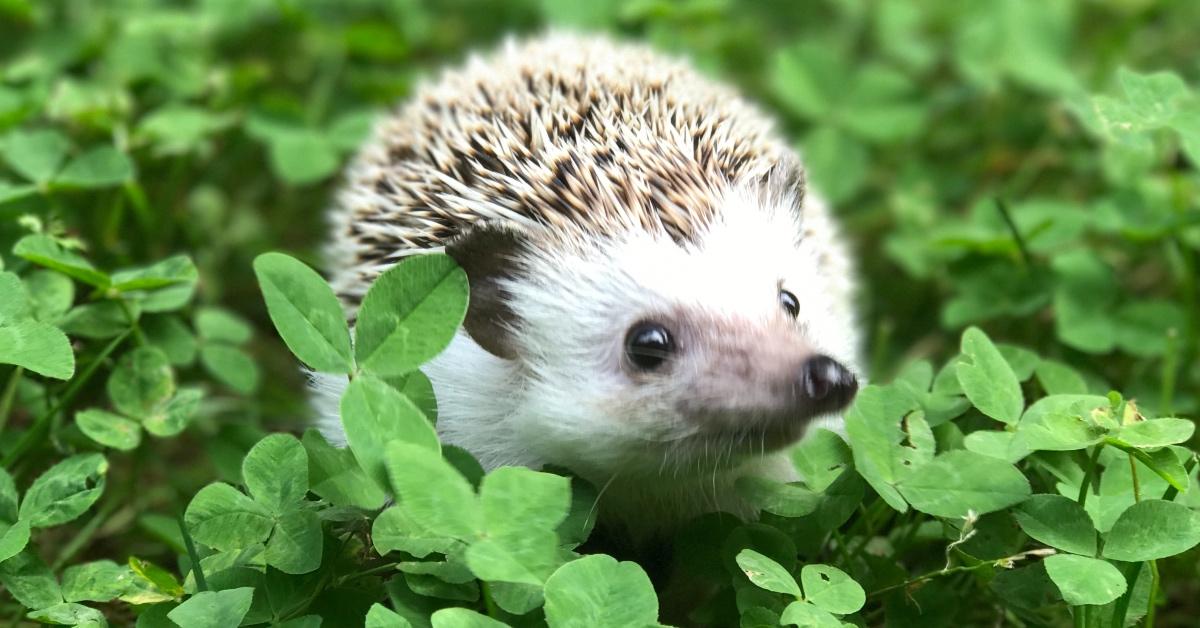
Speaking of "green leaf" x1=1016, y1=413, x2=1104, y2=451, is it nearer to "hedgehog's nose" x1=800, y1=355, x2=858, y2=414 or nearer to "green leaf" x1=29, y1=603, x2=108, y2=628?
"hedgehog's nose" x1=800, y1=355, x2=858, y2=414

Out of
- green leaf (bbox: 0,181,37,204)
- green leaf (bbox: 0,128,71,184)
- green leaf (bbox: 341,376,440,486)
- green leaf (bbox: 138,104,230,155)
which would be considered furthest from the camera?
green leaf (bbox: 138,104,230,155)

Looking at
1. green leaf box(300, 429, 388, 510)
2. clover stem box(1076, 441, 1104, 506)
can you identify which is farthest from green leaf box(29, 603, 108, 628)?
clover stem box(1076, 441, 1104, 506)

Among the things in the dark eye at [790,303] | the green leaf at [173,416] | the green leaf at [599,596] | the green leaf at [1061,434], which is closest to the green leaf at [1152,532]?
the green leaf at [1061,434]

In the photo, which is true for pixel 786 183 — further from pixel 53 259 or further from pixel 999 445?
pixel 53 259

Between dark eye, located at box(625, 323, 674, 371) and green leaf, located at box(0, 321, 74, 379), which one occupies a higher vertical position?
dark eye, located at box(625, 323, 674, 371)

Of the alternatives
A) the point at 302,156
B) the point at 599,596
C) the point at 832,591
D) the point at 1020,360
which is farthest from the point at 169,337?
the point at 1020,360

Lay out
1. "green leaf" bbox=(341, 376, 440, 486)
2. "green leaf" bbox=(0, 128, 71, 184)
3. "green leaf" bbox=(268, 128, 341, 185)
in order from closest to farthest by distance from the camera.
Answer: "green leaf" bbox=(341, 376, 440, 486)
"green leaf" bbox=(0, 128, 71, 184)
"green leaf" bbox=(268, 128, 341, 185)
